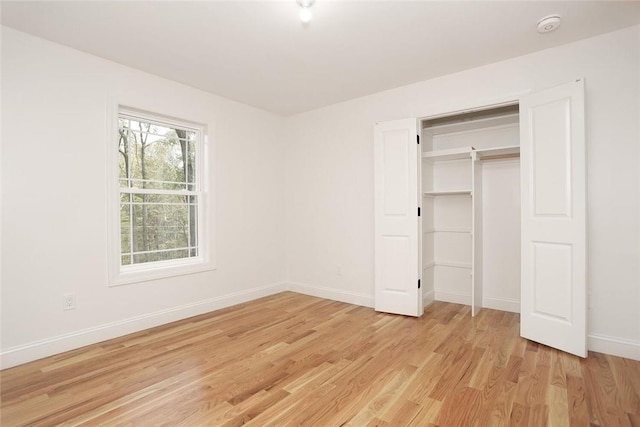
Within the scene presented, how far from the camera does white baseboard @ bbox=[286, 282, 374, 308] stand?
4.07m

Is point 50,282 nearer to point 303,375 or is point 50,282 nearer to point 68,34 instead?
point 68,34

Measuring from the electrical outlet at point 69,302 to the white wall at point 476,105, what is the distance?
269cm

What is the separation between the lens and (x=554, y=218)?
8.93ft

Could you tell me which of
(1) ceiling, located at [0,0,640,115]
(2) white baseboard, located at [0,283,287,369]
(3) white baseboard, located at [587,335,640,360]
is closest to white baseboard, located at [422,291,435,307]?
(3) white baseboard, located at [587,335,640,360]

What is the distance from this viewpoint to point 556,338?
2.68 metres

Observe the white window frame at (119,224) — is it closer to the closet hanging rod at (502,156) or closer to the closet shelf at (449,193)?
the closet shelf at (449,193)

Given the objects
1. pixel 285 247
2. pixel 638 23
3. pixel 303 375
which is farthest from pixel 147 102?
pixel 638 23

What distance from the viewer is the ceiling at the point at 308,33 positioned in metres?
2.29

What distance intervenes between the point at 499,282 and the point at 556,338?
3.69 feet

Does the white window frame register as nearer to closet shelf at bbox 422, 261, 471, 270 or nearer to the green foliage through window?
the green foliage through window

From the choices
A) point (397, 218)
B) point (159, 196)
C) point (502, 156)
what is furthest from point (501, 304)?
point (159, 196)

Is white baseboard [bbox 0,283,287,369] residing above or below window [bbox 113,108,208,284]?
below

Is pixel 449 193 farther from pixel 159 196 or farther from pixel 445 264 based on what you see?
pixel 159 196

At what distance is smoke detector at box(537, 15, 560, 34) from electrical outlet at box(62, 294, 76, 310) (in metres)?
4.47
